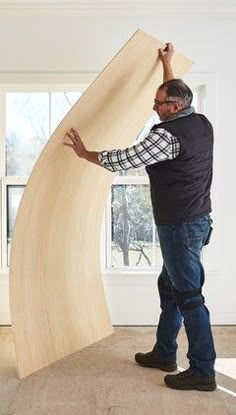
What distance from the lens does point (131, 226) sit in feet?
14.4

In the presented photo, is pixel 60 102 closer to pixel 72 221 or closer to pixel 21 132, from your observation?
pixel 21 132

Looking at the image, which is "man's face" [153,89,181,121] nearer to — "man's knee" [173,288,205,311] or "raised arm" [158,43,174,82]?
"raised arm" [158,43,174,82]

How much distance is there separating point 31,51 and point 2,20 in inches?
11.9

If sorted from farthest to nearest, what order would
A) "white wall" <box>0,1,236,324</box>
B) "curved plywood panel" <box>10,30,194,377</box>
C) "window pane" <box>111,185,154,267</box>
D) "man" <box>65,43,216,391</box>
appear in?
"window pane" <box>111,185,154,267</box> → "white wall" <box>0,1,236,324</box> → "curved plywood panel" <box>10,30,194,377</box> → "man" <box>65,43,216,391</box>

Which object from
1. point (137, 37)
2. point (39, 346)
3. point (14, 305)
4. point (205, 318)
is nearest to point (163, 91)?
point (137, 37)

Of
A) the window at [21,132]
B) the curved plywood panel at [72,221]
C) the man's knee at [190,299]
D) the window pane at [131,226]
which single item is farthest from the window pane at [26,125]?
the man's knee at [190,299]

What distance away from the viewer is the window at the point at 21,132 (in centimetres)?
428

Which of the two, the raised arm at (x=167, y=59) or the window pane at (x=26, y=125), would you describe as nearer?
the raised arm at (x=167, y=59)

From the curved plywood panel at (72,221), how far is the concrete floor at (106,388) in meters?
0.14

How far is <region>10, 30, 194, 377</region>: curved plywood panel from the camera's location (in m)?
2.99

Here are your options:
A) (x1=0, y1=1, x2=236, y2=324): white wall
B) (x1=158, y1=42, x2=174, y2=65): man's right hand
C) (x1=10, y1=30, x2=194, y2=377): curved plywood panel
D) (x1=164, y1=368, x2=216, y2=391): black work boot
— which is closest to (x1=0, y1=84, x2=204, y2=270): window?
(x1=0, y1=1, x2=236, y2=324): white wall

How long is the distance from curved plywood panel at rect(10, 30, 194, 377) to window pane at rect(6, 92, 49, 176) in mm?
852

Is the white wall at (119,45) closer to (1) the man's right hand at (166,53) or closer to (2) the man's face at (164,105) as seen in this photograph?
(1) the man's right hand at (166,53)

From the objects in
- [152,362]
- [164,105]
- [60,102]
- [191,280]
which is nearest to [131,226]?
[60,102]
